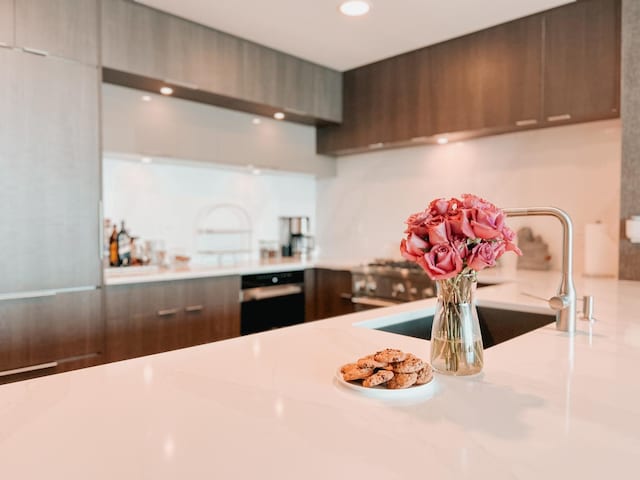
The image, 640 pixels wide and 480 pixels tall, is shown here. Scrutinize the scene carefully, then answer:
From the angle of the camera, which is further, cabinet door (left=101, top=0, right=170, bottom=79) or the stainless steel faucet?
cabinet door (left=101, top=0, right=170, bottom=79)

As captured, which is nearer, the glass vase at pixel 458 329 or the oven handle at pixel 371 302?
the glass vase at pixel 458 329

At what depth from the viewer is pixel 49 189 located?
2281 mm

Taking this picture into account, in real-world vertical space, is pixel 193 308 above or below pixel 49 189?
below

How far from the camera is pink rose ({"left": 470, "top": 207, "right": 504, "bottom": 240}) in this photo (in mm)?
916

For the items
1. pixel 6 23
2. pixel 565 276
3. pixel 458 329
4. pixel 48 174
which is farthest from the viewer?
pixel 48 174

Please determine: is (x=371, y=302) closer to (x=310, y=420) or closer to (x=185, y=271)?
(x=185, y=271)

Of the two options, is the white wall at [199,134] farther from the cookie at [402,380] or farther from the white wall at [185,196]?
the cookie at [402,380]

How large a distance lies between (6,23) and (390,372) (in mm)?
2350

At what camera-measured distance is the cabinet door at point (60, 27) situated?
221cm

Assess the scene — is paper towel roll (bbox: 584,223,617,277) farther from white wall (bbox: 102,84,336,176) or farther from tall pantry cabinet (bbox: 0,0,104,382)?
tall pantry cabinet (bbox: 0,0,104,382)

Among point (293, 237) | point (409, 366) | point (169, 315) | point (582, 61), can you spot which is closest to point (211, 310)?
point (169, 315)

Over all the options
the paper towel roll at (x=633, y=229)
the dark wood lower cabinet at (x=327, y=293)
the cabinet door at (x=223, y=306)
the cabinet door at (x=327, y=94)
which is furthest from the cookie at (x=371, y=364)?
the cabinet door at (x=327, y=94)

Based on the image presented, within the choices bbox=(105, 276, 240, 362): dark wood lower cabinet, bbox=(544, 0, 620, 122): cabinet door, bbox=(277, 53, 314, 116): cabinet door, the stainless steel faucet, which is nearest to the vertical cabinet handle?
bbox=(105, 276, 240, 362): dark wood lower cabinet

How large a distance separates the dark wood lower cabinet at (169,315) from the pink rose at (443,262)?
2075 millimetres
